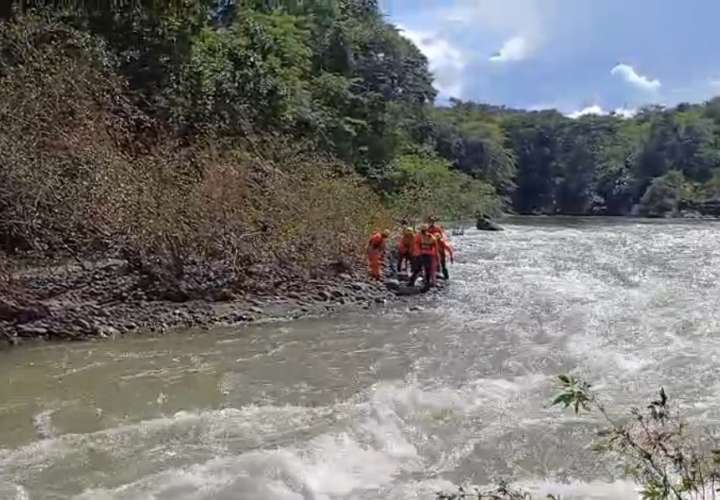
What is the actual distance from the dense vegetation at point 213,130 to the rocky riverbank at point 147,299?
1.84 feet

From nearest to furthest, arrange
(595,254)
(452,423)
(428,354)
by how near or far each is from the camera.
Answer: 1. (452,423)
2. (428,354)
3. (595,254)

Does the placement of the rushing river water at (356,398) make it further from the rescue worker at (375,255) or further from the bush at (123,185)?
the bush at (123,185)

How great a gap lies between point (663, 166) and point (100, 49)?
5844 centimetres

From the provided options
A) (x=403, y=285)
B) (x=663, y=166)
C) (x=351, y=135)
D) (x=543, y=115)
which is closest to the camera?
(x=403, y=285)

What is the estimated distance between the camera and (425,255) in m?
17.5

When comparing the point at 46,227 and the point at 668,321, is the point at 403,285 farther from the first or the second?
the point at 46,227

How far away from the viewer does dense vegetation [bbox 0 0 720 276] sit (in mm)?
13695

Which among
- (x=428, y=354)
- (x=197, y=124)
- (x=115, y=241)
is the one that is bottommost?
(x=428, y=354)

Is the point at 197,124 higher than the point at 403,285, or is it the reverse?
the point at 197,124

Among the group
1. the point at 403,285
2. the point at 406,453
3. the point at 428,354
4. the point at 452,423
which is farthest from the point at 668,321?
the point at 406,453

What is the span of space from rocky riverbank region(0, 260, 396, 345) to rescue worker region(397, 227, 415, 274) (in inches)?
45.4

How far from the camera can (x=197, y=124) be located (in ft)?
70.7

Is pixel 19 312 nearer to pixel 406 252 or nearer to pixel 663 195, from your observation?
pixel 406 252

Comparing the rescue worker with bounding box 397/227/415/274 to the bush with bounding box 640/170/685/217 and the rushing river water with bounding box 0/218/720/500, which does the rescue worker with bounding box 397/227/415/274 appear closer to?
the rushing river water with bounding box 0/218/720/500
